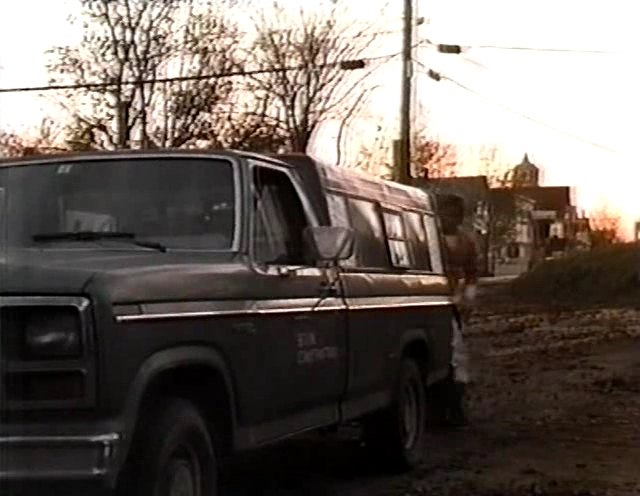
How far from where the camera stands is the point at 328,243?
7191 mm

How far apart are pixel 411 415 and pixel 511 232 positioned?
7333 centimetres

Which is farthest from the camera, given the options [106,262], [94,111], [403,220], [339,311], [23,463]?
[94,111]

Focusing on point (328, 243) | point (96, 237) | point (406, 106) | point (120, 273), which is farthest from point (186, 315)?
point (406, 106)

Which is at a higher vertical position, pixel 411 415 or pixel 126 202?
pixel 126 202

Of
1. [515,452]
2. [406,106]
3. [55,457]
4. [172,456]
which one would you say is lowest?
[515,452]

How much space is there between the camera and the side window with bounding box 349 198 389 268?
9.01 meters

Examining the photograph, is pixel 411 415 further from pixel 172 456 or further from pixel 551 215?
pixel 551 215

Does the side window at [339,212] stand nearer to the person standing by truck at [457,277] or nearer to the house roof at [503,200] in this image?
the person standing by truck at [457,277]

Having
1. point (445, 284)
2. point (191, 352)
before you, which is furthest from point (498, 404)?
point (191, 352)

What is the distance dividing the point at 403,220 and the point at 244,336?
447 cm

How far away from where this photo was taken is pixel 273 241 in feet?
23.7

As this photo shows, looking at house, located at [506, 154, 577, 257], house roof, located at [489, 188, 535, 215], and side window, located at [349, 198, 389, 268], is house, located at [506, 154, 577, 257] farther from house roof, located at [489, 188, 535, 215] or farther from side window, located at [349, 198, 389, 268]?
side window, located at [349, 198, 389, 268]

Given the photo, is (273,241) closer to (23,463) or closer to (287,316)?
(287,316)

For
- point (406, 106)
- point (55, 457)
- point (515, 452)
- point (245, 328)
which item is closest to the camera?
point (55, 457)
